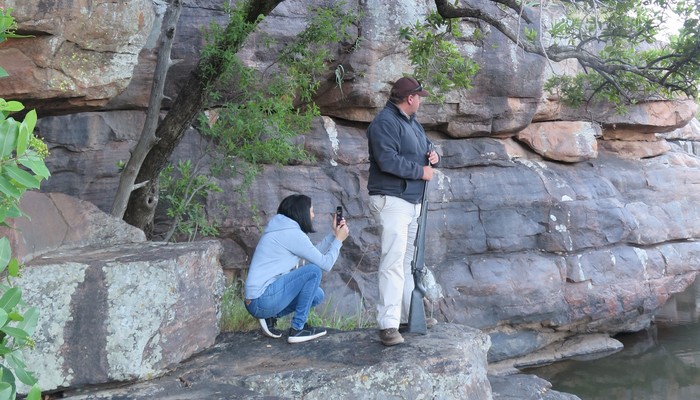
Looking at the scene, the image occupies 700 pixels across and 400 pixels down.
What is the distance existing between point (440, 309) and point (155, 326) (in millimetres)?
5116

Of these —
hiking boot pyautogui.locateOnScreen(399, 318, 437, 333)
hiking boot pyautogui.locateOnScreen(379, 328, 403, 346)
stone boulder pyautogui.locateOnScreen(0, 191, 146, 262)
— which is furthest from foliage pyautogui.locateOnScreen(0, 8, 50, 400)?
hiking boot pyautogui.locateOnScreen(399, 318, 437, 333)

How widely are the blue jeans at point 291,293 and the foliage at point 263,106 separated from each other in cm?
200

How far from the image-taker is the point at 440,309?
8.79 m

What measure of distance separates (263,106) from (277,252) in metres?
2.10

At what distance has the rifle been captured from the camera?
4660mm

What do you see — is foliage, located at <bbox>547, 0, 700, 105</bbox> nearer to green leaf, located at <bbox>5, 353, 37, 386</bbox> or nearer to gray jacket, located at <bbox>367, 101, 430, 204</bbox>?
gray jacket, located at <bbox>367, 101, 430, 204</bbox>

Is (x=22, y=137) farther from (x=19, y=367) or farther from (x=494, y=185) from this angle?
(x=494, y=185)

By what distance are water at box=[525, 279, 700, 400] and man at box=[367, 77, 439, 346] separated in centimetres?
478

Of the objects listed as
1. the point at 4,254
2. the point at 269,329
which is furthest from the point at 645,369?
the point at 4,254

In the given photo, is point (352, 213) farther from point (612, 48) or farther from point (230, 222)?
point (612, 48)

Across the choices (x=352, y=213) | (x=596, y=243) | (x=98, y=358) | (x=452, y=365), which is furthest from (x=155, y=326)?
(x=596, y=243)

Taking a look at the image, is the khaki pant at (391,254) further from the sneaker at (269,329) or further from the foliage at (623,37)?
the foliage at (623,37)

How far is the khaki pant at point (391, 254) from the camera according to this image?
4461 millimetres

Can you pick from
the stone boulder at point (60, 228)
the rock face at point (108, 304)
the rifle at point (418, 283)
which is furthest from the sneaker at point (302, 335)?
the stone boulder at point (60, 228)
